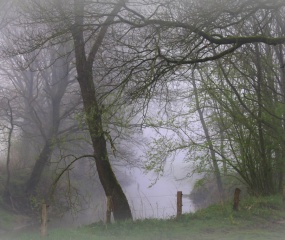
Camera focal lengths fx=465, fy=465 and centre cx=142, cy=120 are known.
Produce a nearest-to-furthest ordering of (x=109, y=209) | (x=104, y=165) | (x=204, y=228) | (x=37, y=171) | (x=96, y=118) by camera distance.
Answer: (x=204, y=228) → (x=96, y=118) → (x=109, y=209) → (x=104, y=165) → (x=37, y=171)

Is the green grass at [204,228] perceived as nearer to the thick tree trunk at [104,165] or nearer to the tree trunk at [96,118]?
the thick tree trunk at [104,165]

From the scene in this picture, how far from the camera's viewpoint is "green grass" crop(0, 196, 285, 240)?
11.6 m

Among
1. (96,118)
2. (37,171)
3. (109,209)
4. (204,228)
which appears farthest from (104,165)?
(37,171)

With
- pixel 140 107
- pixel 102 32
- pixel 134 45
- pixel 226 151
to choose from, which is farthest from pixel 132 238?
pixel 226 151

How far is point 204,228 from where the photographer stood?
1278cm

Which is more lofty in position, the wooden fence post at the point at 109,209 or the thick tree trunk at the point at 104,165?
the thick tree trunk at the point at 104,165

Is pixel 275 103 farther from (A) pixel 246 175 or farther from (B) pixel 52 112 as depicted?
(B) pixel 52 112

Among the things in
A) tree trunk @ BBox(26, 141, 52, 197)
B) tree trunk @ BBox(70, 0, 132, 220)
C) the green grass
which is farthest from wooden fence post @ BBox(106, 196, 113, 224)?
tree trunk @ BBox(26, 141, 52, 197)

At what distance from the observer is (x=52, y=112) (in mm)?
27016

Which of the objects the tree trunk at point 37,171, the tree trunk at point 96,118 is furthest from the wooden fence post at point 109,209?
the tree trunk at point 37,171

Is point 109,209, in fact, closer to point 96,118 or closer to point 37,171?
point 96,118

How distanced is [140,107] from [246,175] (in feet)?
29.7

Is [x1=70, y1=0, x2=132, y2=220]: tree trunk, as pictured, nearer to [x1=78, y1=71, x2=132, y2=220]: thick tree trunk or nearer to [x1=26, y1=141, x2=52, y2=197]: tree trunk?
[x1=78, y1=71, x2=132, y2=220]: thick tree trunk

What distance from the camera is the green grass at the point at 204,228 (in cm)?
1164
